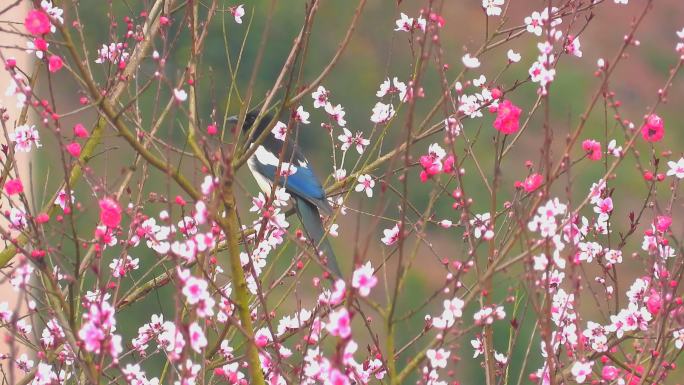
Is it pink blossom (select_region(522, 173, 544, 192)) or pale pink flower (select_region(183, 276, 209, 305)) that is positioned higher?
pink blossom (select_region(522, 173, 544, 192))

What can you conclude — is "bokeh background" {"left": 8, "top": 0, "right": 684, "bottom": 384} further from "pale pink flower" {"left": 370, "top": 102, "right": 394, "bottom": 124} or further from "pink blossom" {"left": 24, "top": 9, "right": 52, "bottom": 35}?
"pink blossom" {"left": 24, "top": 9, "right": 52, "bottom": 35}

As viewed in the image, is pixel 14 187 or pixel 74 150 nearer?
pixel 74 150

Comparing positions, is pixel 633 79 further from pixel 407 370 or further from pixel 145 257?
pixel 407 370

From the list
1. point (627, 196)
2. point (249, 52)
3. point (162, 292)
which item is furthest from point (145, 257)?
point (627, 196)

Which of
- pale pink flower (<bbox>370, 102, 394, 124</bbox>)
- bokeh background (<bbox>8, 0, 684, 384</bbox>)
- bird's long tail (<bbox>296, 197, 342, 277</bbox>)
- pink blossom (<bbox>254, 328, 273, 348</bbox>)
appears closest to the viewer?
pink blossom (<bbox>254, 328, 273, 348</bbox>)

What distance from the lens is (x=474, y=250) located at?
7.96 feet

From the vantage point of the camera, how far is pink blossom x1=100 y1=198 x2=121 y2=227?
2.45m

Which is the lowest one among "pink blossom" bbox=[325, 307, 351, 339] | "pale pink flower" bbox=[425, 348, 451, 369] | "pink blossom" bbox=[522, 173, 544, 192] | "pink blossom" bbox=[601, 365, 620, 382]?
"pink blossom" bbox=[325, 307, 351, 339]

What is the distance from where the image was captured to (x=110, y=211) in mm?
2465

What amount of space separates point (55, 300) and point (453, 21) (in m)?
34.8

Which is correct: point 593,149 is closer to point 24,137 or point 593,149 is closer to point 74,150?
point 74,150

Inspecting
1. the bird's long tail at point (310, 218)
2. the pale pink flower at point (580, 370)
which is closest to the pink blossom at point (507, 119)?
the pale pink flower at point (580, 370)

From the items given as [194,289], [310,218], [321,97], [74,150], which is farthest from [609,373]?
[310,218]

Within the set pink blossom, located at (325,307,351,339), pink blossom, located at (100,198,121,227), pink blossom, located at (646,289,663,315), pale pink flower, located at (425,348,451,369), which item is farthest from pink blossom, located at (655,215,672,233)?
pink blossom, located at (100,198,121,227)
